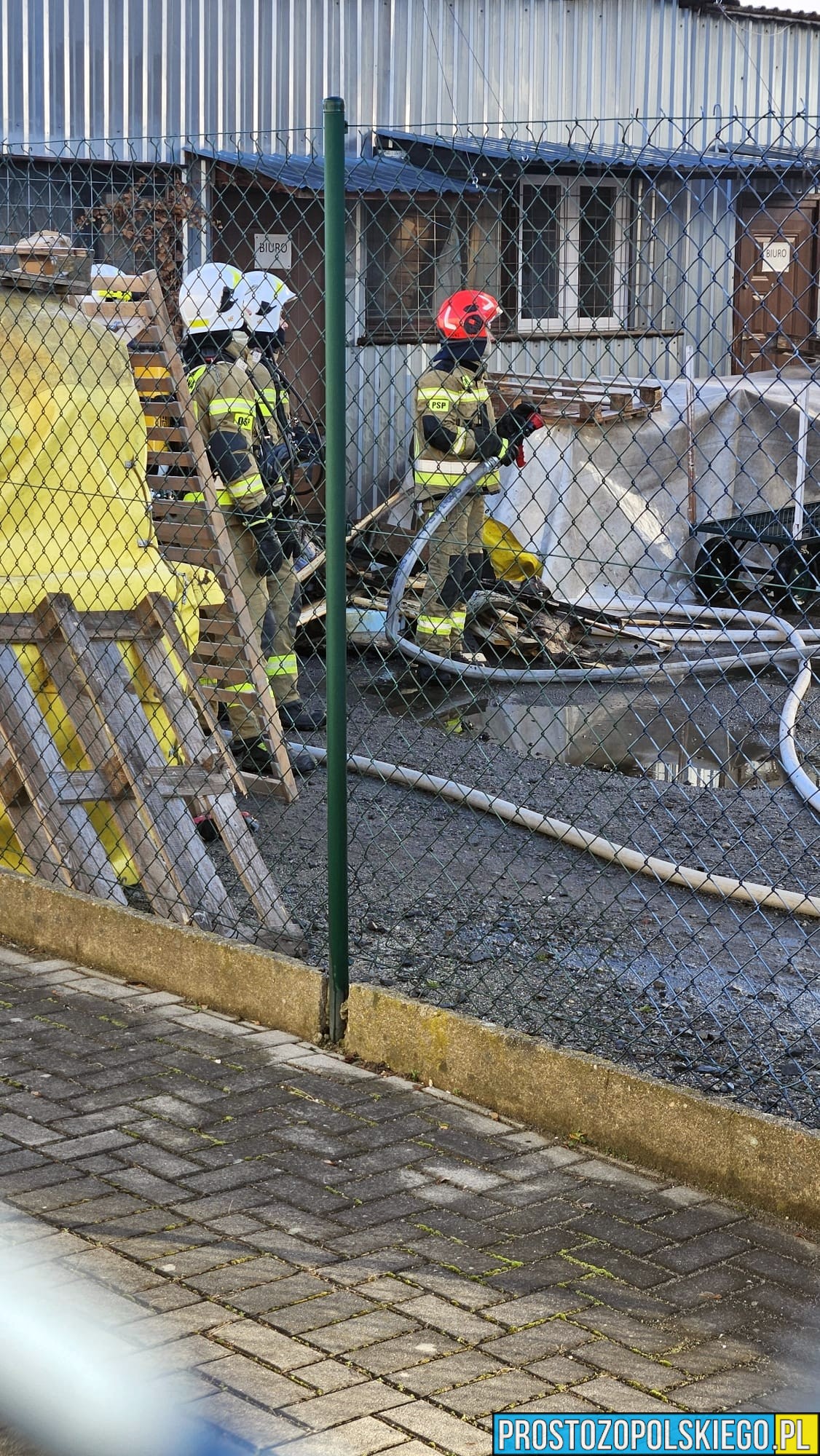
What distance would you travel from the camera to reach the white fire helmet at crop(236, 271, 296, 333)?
764 centimetres

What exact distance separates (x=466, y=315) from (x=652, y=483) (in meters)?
4.15

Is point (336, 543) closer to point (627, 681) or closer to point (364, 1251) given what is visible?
point (364, 1251)

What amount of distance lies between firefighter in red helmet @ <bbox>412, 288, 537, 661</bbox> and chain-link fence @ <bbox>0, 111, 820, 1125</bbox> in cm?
3

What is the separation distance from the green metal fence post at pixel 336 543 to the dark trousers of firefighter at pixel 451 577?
15.9 feet

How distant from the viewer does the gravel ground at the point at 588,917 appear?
492 centimetres

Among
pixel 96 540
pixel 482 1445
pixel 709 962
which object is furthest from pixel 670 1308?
pixel 96 540

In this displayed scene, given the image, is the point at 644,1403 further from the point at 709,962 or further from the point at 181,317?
the point at 181,317

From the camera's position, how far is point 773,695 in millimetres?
A: 9984

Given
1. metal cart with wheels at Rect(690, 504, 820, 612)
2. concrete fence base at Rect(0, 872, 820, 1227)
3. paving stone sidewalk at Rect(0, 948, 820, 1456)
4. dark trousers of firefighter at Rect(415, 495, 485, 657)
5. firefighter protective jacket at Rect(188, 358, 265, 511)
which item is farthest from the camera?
metal cart with wheels at Rect(690, 504, 820, 612)

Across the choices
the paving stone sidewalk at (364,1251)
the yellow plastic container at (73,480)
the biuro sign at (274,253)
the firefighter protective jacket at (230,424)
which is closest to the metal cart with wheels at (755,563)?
the biuro sign at (274,253)

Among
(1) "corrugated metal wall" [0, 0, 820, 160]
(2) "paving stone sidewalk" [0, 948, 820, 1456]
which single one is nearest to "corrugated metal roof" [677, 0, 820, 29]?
(1) "corrugated metal wall" [0, 0, 820, 160]

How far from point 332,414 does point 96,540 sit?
2.11 meters

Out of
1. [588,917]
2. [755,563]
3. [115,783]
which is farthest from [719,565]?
[115,783]

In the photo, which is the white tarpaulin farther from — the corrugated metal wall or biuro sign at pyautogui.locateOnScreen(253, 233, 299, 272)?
biuro sign at pyautogui.locateOnScreen(253, 233, 299, 272)
